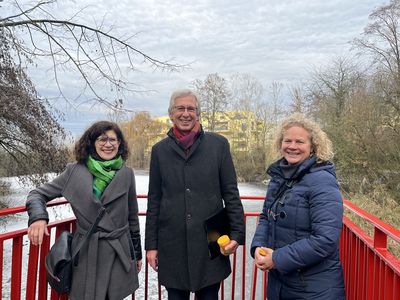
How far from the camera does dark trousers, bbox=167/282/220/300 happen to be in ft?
8.57

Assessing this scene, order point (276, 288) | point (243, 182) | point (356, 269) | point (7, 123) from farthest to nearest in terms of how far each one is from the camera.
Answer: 1. point (243, 182)
2. point (7, 123)
3. point (356, 269)
4. point (276, 288)

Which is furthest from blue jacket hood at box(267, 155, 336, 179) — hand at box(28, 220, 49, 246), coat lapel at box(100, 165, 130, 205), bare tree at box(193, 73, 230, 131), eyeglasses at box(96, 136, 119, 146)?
bare tree at box(193, 73, 230, 131)

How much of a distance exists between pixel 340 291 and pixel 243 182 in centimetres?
3150

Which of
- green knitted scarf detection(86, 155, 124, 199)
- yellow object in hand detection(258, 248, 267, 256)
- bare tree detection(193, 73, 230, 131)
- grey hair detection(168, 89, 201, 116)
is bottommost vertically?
yellow object in hand detection(258, 248, 267, 256)

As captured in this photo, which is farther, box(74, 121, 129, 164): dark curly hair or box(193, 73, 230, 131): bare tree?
box(193, 73, 230, 131): bare tree

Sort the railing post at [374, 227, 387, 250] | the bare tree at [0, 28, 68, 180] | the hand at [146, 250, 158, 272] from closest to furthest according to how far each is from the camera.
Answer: the railing post at [374, 227, 387, 250] < the hand at [146, 250, 158, 272] < the bare tree at [0, 28, 68, 180]

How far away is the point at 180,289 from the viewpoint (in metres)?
2.58

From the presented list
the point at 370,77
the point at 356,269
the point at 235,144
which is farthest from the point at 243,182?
the point at 356,269

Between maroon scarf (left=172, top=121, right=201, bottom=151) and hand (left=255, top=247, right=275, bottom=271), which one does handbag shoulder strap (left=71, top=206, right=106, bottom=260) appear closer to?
maroon scarf (left=172, top=121, right=201, bottom=151)

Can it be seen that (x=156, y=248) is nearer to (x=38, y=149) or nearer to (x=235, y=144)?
(x=38, y=149)

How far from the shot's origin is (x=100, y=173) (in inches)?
101

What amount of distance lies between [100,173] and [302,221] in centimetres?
128

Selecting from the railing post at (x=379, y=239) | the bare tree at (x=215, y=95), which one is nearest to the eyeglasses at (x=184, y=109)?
the railing post at (x=379, y=239)

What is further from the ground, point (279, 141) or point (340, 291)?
point (279, 141)
